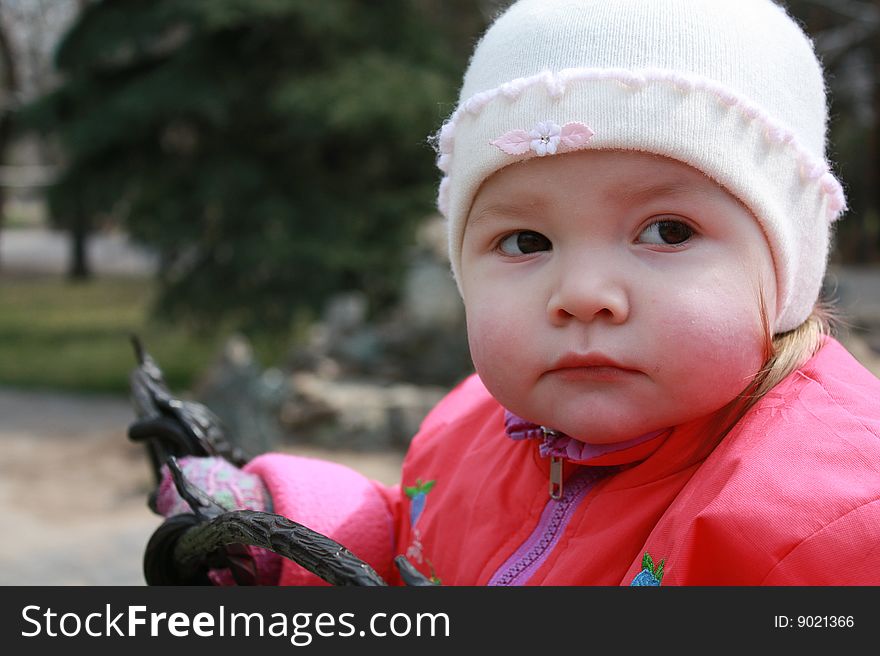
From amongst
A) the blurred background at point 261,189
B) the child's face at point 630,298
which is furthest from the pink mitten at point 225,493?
the blurred background at point 261,189

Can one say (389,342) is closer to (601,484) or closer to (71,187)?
(71,187)

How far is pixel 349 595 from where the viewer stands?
1.01m

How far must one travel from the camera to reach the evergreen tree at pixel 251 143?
24.2ft

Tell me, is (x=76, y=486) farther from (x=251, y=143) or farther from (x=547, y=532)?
(x=547, y=532)

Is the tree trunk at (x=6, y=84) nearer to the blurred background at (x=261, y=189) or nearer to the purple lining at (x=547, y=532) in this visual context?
the blurred background at (x=261, y=189)

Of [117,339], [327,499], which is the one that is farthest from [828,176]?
[117,339]

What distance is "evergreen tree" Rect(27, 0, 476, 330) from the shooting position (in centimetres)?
738

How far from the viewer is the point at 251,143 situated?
26.0 ft

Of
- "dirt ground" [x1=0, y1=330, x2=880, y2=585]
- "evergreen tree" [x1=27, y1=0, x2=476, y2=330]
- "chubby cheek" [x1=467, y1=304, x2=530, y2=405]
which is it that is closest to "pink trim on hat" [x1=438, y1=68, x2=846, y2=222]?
"chubby cheek" [x1=467, y1=304, x2=530, y2=405]

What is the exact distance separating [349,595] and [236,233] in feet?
22.7

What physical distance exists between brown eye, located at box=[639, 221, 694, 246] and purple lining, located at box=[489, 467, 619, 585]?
0.31 m

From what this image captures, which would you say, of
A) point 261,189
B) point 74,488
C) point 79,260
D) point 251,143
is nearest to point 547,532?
point 74,488

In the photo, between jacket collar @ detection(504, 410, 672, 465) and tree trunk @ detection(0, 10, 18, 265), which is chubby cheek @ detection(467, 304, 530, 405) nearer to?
jacket collar @ detection(504, 410, 672, 465)

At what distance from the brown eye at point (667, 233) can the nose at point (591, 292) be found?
0.05 meters
